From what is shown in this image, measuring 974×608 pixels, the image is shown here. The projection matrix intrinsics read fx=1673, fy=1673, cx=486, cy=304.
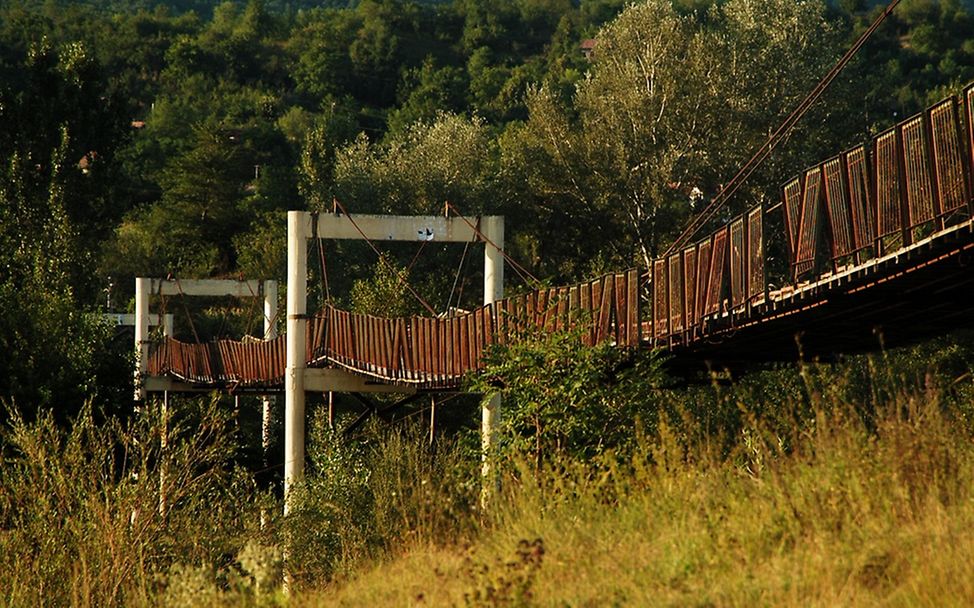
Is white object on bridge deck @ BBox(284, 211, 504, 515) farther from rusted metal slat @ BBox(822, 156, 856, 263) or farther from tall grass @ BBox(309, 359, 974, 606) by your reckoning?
tall grass @ BBox(309, 359, 974, 606)

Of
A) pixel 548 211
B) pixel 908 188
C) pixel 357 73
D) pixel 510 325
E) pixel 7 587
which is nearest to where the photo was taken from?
pixel 908 188

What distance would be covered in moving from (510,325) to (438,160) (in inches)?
1228

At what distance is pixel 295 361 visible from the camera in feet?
88.8

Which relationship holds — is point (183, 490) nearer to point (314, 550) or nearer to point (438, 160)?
point (314, 550)

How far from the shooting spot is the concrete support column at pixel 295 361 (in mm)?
27047

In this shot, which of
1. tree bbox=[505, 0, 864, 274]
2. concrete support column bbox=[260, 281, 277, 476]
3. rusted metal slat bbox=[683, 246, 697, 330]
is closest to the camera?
rusted metal slat bbox=[683, 246, 697, 330]

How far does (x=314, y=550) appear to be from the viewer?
19.0 metres

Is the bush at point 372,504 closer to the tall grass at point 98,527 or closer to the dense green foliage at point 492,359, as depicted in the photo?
the dense green foliage at point 492,359

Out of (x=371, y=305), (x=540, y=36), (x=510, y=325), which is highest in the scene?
(x=540, y=36)

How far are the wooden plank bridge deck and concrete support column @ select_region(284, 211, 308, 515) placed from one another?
5.51 m

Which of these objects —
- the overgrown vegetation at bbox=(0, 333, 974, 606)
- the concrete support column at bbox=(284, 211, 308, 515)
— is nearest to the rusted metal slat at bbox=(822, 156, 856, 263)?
the overgrown vegetation at bbox=(0, 333, 974, 606)

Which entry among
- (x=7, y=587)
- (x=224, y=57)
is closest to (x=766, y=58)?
(x=7, y=587)

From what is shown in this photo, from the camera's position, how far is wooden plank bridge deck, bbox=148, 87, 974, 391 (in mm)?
11875

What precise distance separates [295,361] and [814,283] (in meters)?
14.7
